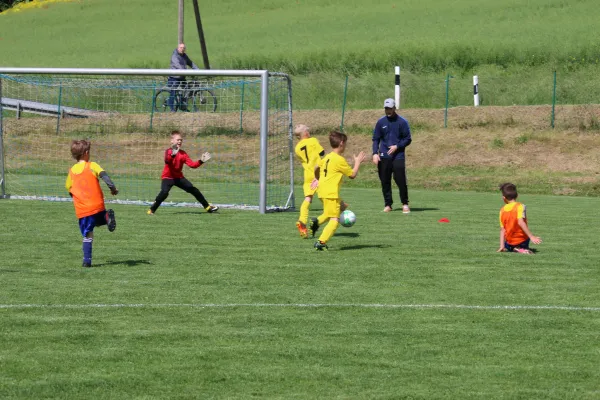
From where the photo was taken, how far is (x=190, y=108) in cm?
2836

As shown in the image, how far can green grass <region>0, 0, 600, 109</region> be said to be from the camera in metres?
43.6

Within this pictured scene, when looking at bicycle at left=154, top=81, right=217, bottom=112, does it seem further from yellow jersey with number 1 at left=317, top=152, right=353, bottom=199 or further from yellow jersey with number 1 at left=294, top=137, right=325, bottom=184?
yellow jersey with number 1 at left=317, top=152, right=353, bottom=199

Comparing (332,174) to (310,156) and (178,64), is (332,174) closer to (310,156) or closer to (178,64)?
(310,156)

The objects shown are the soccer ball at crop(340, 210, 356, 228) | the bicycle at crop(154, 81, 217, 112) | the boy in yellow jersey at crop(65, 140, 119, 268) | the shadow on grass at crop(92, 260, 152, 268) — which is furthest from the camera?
the bicycle at crop(154, 81, 217, 112)

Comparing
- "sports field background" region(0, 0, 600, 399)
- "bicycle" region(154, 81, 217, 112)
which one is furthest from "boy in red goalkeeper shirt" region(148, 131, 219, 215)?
"bicycle" region(154, 81, 217, 112)

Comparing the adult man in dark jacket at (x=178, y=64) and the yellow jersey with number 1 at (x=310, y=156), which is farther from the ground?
the adult man in dark jacket at (x=178, y=64)

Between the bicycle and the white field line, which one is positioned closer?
the white field line

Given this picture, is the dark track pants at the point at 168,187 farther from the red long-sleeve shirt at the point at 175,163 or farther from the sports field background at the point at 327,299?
the sports field background at the point at 327,299

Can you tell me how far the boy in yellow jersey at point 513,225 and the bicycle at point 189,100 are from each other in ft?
47.2

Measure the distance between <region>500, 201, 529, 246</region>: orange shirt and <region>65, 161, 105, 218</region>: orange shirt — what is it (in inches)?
201

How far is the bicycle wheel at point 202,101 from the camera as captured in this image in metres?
27.7

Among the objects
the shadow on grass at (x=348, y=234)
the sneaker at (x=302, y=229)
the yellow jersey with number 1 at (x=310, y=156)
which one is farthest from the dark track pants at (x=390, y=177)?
the sneaker at (x=302, y=229)

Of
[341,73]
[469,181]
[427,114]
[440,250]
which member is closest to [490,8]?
[341,73]

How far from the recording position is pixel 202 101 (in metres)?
28.3
